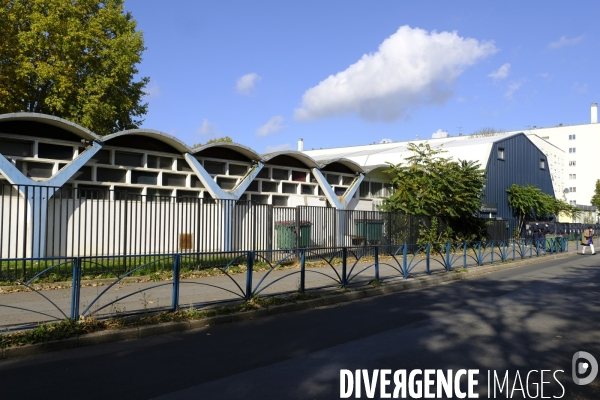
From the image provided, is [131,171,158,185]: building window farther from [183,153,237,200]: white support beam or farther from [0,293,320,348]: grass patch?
[0,293,320,348]: grass patch

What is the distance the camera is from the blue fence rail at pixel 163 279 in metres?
9.18

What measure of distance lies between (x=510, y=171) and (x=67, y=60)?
1173 inches

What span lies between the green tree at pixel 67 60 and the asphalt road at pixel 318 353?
18.3 metres

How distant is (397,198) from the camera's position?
25.9m

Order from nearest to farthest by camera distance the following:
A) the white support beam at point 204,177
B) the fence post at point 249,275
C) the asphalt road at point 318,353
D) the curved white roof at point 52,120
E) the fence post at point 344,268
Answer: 1. the asphalt road at point 318,353
2. the fence post at point 249,275
3. the fence post at point 344,268
4. the curved white roof at point 52,120
5. the white support beam at point 204,177

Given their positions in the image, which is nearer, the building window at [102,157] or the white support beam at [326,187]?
the building window at [102,157]

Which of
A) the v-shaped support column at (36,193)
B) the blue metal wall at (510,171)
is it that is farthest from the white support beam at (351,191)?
the blue metal wall at (510,171)

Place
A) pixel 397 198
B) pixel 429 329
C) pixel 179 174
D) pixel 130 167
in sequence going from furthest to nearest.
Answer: pixel 397 198 → pixel 179 174 → pixel 130 167 → pixel 429 329

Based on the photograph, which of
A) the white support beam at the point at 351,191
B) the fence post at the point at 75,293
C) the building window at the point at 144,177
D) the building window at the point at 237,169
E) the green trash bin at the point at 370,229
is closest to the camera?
the fence post at the point at 75,293

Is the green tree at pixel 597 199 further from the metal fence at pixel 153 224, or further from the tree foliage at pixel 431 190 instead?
the metal fence at pixel 153 224

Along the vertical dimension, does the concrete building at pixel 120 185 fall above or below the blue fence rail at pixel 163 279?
above

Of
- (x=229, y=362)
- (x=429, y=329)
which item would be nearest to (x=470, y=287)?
(x=429, y=329)

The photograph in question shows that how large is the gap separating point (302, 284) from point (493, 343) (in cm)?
501

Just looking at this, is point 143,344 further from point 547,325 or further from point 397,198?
point 397,198
